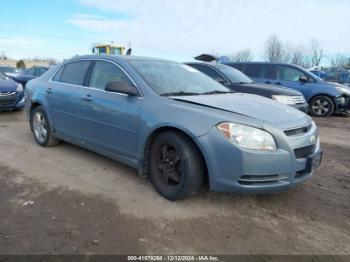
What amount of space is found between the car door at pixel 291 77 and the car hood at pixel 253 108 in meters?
6.93

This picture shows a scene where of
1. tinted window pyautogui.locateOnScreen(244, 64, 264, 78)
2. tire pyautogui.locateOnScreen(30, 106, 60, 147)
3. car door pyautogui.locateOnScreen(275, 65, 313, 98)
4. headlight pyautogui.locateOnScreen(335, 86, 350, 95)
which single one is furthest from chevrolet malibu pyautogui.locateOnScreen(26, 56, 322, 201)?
headlight pyautogui.locateOnScreen(335, 86, 350, 95)

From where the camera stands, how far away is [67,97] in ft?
15.5

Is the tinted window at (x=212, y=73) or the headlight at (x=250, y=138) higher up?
the tinted window at (x=212, y=73)

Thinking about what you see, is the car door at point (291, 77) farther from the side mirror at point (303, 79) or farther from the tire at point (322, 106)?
the tire at point (322, 106)

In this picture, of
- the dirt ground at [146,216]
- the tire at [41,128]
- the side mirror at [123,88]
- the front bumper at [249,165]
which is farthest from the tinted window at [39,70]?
the front bumper at [249,165]

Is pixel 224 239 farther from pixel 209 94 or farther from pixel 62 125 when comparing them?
pixel 62 125

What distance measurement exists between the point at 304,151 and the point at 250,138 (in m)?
0.67

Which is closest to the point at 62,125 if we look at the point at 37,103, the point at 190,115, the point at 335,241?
the point at 37,103

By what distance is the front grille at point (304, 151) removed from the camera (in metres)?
3.15

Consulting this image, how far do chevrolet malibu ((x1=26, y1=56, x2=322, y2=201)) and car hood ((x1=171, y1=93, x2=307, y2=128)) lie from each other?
1cm

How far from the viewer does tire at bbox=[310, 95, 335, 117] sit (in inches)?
400

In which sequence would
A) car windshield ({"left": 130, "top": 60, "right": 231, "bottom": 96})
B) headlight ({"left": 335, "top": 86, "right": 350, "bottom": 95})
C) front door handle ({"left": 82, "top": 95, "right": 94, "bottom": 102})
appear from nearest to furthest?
car windshield ({"left": 130, "top": 60, "right": 231, "bottom": 96}), front door handle ({"left": 82, "top": 95, "right": 94, "bottom": 102}), headlight ({"left": 335, "top": 86, "right": 350, "bottom": 95})

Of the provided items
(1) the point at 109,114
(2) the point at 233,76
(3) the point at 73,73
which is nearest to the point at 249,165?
(1) the point at 109,114

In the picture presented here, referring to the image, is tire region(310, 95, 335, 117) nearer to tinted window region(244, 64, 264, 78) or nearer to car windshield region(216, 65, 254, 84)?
tinted window region(244, 64, 264, 78)
